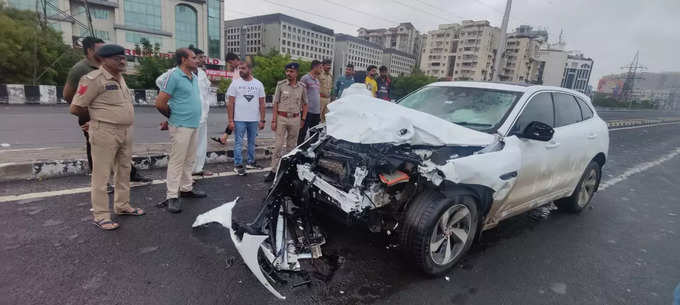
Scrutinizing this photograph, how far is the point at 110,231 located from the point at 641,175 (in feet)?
31.6

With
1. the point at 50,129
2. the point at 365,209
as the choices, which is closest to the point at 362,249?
the point at 365,209

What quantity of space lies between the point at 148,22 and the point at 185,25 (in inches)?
222

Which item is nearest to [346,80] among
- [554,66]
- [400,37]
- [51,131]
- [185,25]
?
[51,131]

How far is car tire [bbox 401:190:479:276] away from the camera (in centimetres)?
253

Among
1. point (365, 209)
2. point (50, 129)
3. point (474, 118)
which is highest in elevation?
point (474, 118)

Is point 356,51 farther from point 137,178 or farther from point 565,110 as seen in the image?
point 137,178

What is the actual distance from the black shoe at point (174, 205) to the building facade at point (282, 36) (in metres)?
102

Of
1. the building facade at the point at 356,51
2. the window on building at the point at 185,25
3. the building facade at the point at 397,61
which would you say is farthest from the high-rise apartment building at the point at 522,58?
the window on building at the point at 185,25

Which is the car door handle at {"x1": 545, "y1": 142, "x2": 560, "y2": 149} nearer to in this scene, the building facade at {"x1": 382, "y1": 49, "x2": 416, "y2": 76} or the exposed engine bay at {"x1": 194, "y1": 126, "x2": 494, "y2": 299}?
the exposed engine bay at {"x1": 194, "y1": 126, "x2": 494, "y2": 299}

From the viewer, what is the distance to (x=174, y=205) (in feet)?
11.7

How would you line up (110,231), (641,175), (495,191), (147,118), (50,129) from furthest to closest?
1. (147,118)
2. (50,129)
3. (641,175)
4. (110,231)
5. (495,191)

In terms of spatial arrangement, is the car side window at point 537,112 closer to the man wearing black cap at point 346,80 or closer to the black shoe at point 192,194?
the black shoe at point 192,194

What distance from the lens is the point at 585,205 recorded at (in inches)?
181

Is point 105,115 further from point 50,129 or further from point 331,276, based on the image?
point 50,129
